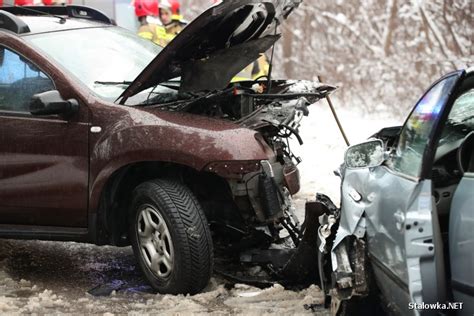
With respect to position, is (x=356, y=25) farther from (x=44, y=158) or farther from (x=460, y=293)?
(x=460, y=293)

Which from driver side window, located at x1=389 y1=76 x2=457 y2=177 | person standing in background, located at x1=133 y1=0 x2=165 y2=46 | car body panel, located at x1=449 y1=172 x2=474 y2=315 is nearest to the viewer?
car body panel, located at x1=449 y1=172 x2=474 y2=315

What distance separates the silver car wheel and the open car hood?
32.1 inches

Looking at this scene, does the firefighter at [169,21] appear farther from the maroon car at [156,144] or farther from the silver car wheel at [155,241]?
the silver car wheel at [155,241]

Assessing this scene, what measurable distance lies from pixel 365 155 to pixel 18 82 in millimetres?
2673

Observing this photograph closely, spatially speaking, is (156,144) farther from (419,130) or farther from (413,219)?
(413,219)

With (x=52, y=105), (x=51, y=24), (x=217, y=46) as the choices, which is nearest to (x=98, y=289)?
(x=52, y=105)

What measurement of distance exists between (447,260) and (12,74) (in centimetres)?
337

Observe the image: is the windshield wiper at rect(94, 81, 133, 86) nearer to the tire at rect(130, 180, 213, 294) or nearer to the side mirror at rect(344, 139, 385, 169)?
the tire at rect(130, 180, 213, 294)

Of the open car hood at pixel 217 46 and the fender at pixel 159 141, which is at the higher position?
the open car hood at pixel 217 46

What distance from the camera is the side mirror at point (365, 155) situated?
3.27 metres

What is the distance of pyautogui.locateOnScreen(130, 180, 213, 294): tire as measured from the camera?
4184mm

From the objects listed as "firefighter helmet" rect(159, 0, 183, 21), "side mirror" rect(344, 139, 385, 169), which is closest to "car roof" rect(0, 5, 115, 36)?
"side mirror" rect(344, 139, 385, 169)

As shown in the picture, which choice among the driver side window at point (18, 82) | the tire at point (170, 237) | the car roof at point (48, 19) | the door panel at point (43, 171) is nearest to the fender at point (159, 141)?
the door panel at point (43, 171)

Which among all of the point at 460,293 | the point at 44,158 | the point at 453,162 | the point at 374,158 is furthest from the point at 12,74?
the point at 460,293
